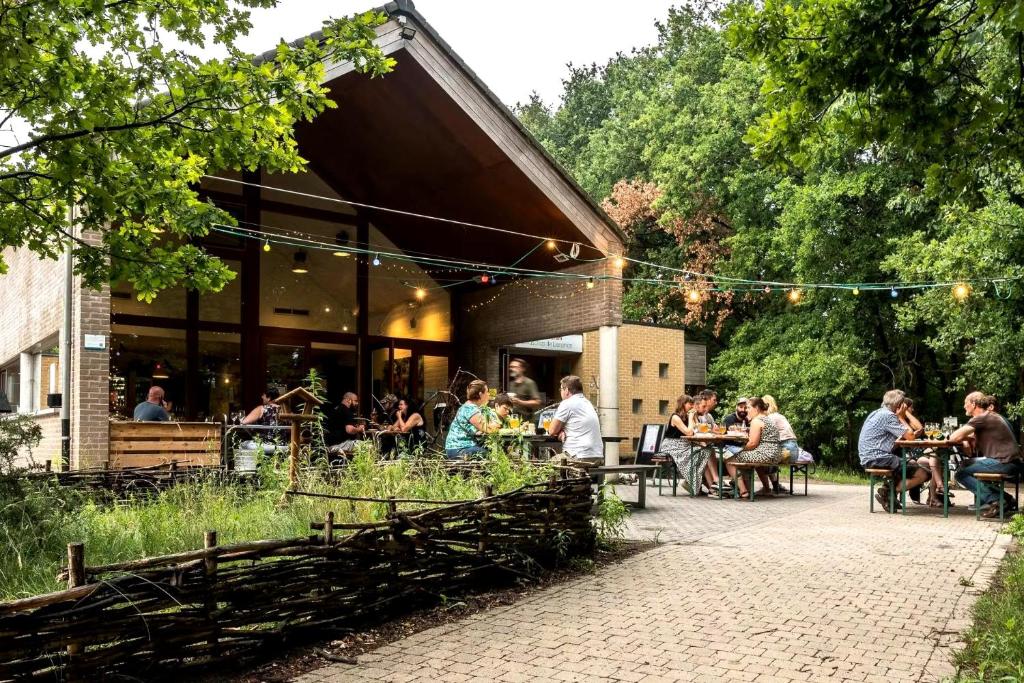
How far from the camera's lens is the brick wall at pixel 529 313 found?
14.9 m

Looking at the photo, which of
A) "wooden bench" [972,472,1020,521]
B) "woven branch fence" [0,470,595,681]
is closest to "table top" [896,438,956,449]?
"wooden bench" [972,472,1020,521]

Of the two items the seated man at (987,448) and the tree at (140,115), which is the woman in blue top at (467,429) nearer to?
the tree at (140,115)

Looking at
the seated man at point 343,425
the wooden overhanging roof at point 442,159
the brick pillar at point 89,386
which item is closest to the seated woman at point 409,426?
the seated man at point 343,425

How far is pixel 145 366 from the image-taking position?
14.6m

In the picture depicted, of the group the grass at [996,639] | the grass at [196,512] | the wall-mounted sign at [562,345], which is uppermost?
the wall-mounted sign at [562,345]

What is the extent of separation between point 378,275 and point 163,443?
6978 millimetres

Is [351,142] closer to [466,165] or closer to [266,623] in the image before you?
[466,165]

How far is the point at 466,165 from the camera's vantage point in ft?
48.5

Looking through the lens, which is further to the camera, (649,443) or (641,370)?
(641,370)

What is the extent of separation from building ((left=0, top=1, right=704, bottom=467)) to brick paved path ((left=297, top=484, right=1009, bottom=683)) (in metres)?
7.42

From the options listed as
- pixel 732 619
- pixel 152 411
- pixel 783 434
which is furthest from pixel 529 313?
pixel 732 619

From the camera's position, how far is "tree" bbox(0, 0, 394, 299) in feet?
16.2

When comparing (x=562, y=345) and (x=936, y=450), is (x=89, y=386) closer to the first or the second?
(x=936, y=450)

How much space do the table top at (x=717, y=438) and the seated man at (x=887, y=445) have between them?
149 centimetres
